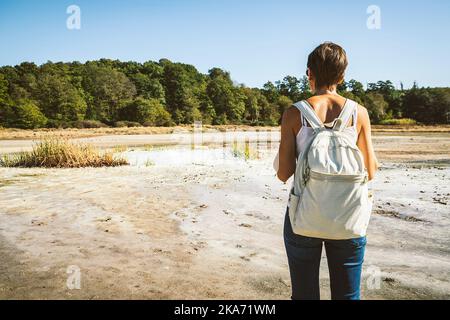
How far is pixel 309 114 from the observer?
1852 millimetres

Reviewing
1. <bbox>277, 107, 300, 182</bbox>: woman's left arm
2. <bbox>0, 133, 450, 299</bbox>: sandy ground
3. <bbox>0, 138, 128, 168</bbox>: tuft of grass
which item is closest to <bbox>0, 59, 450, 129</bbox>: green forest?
<bbox>0, 138, 128, 168</bbox>: tuft of grass

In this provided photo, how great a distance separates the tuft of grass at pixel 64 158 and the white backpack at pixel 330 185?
11720 mm

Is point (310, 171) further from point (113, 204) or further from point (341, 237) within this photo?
point (113, 204)

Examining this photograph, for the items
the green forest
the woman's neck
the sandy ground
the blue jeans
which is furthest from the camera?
the green forest

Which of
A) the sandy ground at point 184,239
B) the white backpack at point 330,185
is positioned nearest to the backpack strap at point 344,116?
the white backpack at point 330,185

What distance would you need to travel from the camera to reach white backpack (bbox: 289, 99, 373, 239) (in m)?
1.78

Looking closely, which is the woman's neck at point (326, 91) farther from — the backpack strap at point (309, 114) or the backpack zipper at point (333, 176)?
the backpack zipper at point (333, 176)

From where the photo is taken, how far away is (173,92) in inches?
3679

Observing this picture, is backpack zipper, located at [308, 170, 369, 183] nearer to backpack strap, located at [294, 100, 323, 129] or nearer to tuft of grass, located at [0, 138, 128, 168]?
backpack strap, located at [294, 100, 323, 129]

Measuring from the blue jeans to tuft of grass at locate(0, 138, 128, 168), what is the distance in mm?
11601

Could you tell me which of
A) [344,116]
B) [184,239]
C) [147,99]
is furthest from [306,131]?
[147,99]

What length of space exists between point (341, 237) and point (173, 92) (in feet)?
309

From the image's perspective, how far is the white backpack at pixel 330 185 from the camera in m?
1.78

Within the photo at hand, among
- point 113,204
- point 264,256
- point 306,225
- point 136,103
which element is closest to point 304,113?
point 306,225
